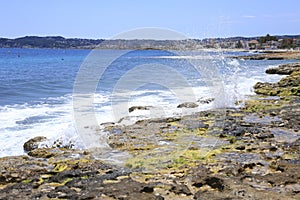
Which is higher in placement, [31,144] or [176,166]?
[176,166]

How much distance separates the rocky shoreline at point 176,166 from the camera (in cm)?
619

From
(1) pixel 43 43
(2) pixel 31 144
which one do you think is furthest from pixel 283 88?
(1) pixel 43 43

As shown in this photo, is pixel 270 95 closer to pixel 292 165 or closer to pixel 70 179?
pixel 292 165

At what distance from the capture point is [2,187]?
6625 millimetres

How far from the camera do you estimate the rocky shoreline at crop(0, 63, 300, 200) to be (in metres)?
6.19

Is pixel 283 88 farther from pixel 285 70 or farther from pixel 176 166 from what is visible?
Answer: pixel 285 70

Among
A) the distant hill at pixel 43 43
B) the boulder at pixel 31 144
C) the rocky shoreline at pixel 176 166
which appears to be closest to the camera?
the rocky shoreline at pixel 176 166

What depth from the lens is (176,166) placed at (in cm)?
765

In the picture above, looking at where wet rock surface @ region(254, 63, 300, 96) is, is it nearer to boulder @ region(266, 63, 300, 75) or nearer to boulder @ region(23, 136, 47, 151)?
boulder @ region(266, 63, 300, 75)

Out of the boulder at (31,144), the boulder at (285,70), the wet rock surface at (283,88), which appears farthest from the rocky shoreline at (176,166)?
the boulder at (285,70)

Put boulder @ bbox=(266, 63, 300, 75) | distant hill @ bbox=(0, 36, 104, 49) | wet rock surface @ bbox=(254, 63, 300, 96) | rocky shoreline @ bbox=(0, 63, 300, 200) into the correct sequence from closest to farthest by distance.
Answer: rocky shoreline @ bbox=(0, 63, 300, 200) < wet rock surface @ bbox=(254, 63, 300, 96) < boulder @ bbox=(266, 63, 300, 75) < distant hill @ bbox=(0, 36, 104, 49)

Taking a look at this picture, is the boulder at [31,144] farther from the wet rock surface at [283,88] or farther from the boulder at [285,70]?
the boulder at [285,70]

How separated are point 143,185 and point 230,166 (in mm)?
2049

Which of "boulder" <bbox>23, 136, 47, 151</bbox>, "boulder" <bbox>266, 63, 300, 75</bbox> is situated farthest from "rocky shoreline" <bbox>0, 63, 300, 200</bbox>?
"boulder" <bbox>266, 63, 300, 75</bbox>
